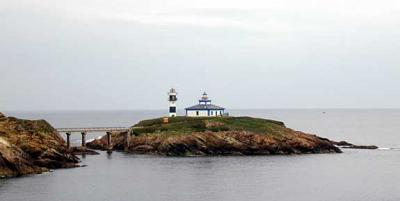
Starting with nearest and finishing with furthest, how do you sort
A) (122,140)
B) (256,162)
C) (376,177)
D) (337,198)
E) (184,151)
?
(337,198) → (376,177) → (256,162) → (184,151) → (122,140)

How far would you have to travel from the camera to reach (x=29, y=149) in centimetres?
8681

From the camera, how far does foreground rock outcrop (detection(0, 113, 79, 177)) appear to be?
78875mm

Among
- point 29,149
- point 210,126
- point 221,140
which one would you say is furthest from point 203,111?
point 29,149

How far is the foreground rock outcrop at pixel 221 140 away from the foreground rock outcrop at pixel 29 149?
19012 mm

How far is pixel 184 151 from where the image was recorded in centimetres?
11019

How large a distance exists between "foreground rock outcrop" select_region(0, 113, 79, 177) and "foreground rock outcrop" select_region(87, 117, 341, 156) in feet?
62.4

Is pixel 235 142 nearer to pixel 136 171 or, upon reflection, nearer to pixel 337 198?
pixel 136 171

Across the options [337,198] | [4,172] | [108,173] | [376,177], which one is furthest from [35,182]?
[376,177]

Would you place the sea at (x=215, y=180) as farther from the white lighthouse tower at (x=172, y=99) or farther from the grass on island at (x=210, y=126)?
the white lighthouse tower at (x=172, y=99)

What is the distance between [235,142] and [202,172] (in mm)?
→ 25860

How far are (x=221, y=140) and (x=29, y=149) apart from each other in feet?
118

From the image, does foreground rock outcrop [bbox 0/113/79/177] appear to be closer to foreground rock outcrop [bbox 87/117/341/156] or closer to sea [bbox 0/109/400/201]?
sea [bbox 0/109/400/201]

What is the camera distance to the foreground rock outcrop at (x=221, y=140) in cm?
11075

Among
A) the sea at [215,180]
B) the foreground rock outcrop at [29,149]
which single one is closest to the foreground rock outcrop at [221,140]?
the sea at [215,180]
